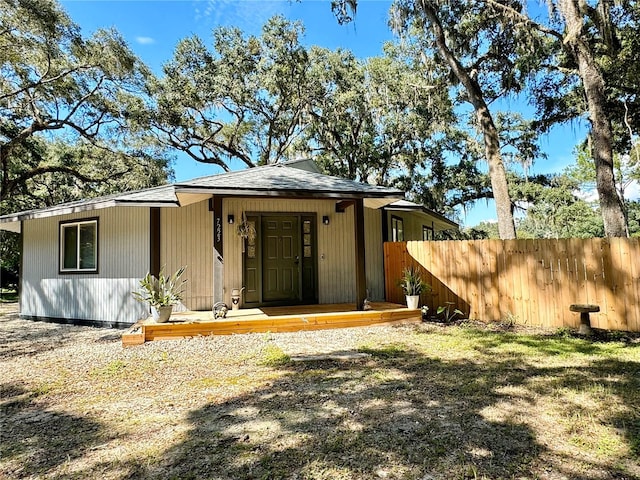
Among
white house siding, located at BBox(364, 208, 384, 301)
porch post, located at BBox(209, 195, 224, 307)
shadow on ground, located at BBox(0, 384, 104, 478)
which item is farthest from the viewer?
white house siding, located at BBox(364, 208, 384, 301)

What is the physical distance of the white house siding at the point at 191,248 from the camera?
24.1 ft

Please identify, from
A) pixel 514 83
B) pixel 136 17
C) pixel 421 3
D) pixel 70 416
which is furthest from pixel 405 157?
pixel 70 416

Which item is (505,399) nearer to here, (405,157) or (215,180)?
(215,180)

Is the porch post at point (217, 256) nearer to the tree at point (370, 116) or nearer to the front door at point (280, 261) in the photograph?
the front door at point (280, 261)

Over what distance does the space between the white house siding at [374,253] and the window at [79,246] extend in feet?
19.3

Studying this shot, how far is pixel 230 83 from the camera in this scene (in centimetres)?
1518

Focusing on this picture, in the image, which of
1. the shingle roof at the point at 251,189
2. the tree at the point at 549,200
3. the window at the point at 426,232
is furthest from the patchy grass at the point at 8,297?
the tree at the point at 549,200

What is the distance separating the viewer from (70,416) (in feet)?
10.5

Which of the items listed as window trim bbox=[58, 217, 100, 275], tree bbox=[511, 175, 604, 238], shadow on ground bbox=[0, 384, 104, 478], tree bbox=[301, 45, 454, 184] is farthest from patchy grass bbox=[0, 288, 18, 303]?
tree bbox=[511, 175, 604, 238]

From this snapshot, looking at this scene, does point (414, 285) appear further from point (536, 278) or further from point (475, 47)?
point (475, 47)

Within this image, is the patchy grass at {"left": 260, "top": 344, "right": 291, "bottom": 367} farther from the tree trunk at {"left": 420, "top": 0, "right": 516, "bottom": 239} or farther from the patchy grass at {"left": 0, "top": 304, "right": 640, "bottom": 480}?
the tree trunk at {"left": 420, "top": 0, "right": 516, "bottom": 239}

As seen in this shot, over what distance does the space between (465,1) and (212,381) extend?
36.7 feet

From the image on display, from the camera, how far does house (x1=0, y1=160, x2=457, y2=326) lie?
6961 mm

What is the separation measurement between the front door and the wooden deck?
0.51 metres
